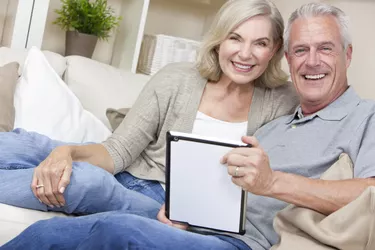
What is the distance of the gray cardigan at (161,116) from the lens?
1686 mm

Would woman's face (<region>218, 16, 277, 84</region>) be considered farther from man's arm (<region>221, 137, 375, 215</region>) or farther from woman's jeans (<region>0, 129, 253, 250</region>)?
man's arm (<region>221, 137, 375, 215</region>)

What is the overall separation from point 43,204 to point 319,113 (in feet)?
2.35

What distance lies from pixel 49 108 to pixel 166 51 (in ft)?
3.54

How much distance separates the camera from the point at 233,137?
5.56 ft

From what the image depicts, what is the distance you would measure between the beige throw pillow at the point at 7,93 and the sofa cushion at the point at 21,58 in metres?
0.10

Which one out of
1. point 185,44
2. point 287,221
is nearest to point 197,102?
point 287,221

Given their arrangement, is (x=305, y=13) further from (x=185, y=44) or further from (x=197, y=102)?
(x=185, y=44)

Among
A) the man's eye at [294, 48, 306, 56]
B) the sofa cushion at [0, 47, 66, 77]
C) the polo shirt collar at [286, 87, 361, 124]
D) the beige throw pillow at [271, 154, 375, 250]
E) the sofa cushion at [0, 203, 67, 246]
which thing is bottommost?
the sofa cushion at [0, 203, 67, 246]

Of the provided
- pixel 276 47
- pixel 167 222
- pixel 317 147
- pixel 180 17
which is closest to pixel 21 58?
pixel 276 47

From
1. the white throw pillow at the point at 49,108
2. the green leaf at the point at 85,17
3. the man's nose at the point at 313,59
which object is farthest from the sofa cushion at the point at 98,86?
the man's nose at the point at 313,59

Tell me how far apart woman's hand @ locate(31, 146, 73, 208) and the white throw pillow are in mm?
412

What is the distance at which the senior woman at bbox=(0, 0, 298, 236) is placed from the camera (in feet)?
5.39

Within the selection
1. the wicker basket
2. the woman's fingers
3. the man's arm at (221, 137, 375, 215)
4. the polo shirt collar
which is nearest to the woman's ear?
the polo shirt collar

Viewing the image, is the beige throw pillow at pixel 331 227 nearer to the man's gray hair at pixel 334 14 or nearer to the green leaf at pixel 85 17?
the man's gray hair at pixel 334 14
